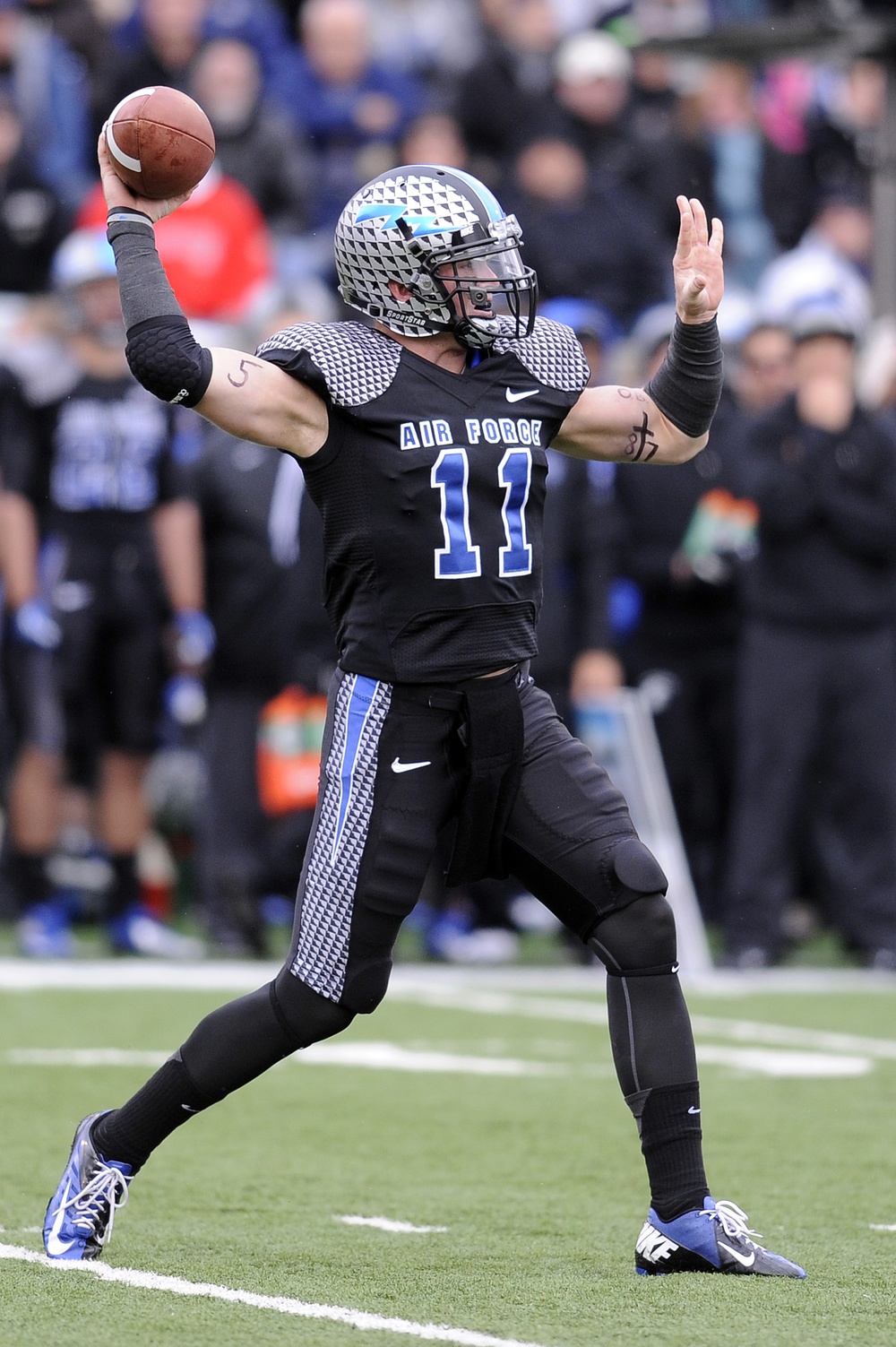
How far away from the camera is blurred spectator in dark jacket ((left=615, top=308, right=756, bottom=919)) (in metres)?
9.93

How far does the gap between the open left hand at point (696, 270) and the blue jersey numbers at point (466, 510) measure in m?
0.43

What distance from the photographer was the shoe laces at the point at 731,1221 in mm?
4316

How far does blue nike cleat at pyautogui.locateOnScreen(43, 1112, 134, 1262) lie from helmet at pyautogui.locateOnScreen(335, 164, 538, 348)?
1664 millimetres

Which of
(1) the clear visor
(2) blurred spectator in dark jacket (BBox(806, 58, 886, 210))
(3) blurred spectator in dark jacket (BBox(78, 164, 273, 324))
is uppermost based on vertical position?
(2) blurred spectator in dark jacket (BBox(806, 58, 886, 210))

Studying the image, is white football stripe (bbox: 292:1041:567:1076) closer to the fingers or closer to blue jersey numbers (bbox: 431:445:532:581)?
blue jersey numbers (bbox: 431:445:532:581)

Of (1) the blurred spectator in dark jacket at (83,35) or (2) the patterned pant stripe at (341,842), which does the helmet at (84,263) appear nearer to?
(1) the blurred spectator in dark jacket at (83,35)

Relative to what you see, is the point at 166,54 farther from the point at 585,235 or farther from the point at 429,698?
the point at 429,698

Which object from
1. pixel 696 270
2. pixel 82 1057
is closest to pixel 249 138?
pixel 82 1057

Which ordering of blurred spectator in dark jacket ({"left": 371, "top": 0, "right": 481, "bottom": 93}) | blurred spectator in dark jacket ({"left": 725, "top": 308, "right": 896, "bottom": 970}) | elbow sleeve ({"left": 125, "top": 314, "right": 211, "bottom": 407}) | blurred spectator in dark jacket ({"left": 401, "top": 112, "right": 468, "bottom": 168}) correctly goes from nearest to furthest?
elbow sleeve ({"left": 125, "top": 314, "right": 211, "bottom": 407})
blurred spectator in dark jacket ({"left": 725, "top": 308, "right": 896, "bottom": 970})
blurred spectator in dark jacket ({"left": 401, "top": 112, "right": 468, "bottom": 168})
blurred spectator in dark jacket ({"left": 371, "top": 0, "right": 481, "bottom": 93})

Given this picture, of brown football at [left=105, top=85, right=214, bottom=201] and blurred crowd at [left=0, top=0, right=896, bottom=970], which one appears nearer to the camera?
brown football at [left=105, top=85, right=214, bottom=201]

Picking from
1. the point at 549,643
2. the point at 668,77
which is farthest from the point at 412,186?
the point at 668,77

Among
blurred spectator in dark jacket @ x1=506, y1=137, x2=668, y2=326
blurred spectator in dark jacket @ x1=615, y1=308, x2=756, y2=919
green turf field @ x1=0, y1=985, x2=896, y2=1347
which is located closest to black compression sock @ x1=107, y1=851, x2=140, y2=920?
green turf field @ x1=0, y1=985, x2=896, y2=1347

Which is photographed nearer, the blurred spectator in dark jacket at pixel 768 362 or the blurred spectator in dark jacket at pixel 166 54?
the blurred spectator in dark jacket at pixel 768 362

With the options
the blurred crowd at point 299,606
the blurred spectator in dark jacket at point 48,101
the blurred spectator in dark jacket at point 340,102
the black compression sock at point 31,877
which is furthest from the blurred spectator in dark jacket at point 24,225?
the black compression sock at point 31,877
